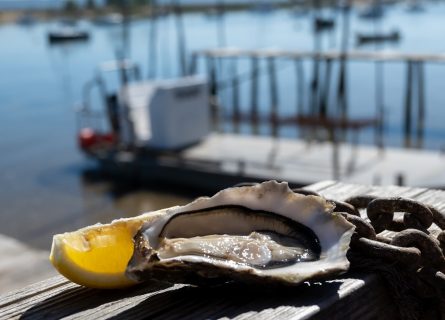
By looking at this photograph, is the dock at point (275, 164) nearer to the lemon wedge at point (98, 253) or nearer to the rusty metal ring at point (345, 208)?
the rusty metal ring at point (345, 208)

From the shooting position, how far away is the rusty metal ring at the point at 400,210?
7.57 feet

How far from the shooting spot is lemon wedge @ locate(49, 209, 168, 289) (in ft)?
6.81

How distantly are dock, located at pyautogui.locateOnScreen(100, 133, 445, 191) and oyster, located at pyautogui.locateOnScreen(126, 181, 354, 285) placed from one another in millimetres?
15154

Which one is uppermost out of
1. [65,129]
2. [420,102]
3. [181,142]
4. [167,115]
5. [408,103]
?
[167,115]

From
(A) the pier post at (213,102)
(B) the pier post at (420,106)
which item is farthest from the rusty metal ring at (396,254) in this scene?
(B) the pier post at (420,106)

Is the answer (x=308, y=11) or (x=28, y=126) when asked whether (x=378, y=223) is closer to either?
(x=28, y=126)

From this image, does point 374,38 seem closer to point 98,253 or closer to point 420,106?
point 420,106

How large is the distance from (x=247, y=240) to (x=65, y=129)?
36.6 metres

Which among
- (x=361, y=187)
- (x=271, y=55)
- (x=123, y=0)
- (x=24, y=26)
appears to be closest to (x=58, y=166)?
(x=123, y=0)

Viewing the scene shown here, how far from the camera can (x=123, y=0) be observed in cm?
2614

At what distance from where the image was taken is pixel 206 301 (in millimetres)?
1932

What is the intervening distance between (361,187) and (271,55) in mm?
31134

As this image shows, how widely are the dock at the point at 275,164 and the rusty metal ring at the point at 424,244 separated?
1509 centimetres

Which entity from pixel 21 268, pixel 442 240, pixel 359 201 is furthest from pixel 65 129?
pixel 442 240
